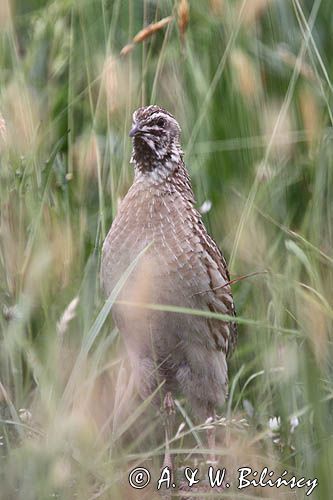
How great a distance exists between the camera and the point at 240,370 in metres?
3.78

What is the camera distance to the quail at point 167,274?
140 inches

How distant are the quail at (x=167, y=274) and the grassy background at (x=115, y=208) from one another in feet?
0.23

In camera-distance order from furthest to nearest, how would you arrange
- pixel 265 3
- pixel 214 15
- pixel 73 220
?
pixel 214 15 → pixel 73 220 → pixel 265 3

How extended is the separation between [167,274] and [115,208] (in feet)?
0.88

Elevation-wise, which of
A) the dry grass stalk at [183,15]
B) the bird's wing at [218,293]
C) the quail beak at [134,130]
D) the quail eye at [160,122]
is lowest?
the bird's wing at [218,293]

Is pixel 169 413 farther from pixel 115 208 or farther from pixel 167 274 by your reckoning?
pixel 115 208

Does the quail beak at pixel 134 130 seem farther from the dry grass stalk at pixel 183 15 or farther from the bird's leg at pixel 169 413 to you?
the bird's leg at pixel 169 413

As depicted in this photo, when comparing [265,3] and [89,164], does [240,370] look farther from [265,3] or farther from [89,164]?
[265,3]

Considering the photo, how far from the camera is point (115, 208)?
367 centimetres

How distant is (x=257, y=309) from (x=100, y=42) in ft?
3.91

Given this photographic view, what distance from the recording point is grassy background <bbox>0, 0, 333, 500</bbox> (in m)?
2.93

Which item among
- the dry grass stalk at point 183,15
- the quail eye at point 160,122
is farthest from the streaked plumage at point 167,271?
the dry grass stalk at point 183,15

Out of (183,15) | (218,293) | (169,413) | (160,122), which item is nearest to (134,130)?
(160,122)

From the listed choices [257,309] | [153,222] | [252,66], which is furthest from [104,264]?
[252,66]
